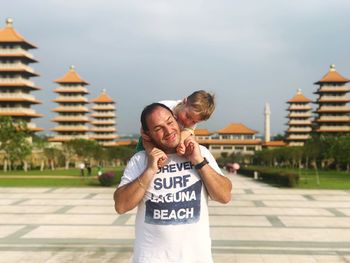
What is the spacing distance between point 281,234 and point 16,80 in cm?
4793

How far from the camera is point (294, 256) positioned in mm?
7883

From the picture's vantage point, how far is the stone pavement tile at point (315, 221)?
11.4 meters

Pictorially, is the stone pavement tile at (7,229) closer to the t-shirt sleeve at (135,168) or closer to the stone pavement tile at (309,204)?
the stone pavement tile at (309,204)

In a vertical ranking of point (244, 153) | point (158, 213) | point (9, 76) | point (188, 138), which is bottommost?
point (244, 153)

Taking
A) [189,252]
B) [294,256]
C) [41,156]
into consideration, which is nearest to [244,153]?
[41,156]

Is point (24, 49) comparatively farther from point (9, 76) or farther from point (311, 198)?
point (311, 198)

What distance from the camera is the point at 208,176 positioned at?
99.2 inches

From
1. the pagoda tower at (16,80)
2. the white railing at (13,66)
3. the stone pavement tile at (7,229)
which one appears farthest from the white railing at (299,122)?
the stone pavement tile at (7,229)

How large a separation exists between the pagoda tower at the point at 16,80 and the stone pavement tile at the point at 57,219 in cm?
4133

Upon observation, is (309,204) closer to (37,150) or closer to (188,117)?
(188,117)

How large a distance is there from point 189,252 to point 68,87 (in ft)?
235

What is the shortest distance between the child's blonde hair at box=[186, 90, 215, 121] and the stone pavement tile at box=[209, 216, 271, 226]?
8.84 meters

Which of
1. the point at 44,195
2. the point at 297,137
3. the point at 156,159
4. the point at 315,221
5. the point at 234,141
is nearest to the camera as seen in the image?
the point at 156,159

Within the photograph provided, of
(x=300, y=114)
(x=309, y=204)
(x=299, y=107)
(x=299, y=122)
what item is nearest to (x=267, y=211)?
(x=309, y=204)
